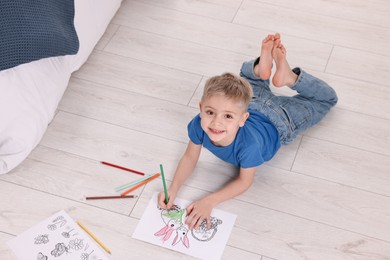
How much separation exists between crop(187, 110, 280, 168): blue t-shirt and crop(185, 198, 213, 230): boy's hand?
14 centimetres

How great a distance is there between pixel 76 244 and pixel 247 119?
567mm

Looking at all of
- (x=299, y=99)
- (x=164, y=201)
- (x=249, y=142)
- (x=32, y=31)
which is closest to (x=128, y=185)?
(x=164, y=201)

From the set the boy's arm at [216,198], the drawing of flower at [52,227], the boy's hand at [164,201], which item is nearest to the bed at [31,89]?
the drawing of flower at [52,227]

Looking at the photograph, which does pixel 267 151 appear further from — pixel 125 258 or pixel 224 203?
pixel 125 258

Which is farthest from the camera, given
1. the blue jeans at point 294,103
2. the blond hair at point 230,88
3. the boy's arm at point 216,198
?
the blue jeans at point 294,103

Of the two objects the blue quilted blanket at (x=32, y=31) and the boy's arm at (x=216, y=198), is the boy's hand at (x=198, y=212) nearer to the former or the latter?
the boy's arm at (x=216, y=198)

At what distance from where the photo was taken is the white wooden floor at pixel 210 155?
1.48 meters

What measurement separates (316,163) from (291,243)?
294 millimetres

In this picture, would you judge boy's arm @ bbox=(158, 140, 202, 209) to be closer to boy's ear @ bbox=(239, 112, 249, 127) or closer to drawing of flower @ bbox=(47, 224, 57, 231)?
boy's ear @ bbox=(239, 112, 249, 127)

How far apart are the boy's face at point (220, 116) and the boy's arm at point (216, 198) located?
0.53 ft

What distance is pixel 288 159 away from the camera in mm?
1657


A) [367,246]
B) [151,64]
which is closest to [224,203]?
[367,246]

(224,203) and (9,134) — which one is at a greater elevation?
(9,134)

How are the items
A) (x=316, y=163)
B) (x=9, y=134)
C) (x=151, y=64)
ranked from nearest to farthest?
(x=9, y=134) → (x=316, y=163) → (x=151, y=64)
